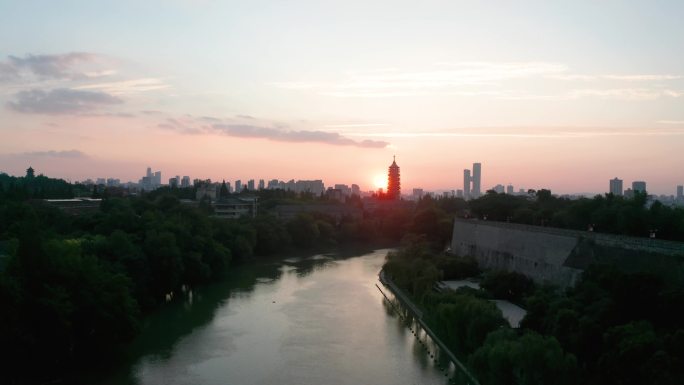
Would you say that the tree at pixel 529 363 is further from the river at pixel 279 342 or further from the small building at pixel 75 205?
the small building at pixel 75 205

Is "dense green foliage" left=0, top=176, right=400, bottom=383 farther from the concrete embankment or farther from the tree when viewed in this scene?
the tree

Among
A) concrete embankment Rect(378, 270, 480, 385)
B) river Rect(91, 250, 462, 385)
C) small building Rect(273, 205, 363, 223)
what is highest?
small building Rect(273, 205, 363, 223)

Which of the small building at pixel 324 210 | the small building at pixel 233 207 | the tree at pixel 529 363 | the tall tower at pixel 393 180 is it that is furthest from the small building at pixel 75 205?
the tall tower at pixel 393 180

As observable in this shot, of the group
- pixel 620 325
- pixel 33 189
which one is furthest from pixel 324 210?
pixel 620 325

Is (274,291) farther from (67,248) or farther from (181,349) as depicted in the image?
(67,248)

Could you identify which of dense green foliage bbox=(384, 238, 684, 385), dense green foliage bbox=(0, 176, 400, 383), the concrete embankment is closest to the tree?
dense green foliage bbox=(384, 238, 684, 385)

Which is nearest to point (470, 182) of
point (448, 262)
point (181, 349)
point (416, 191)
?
point (416, 191)
